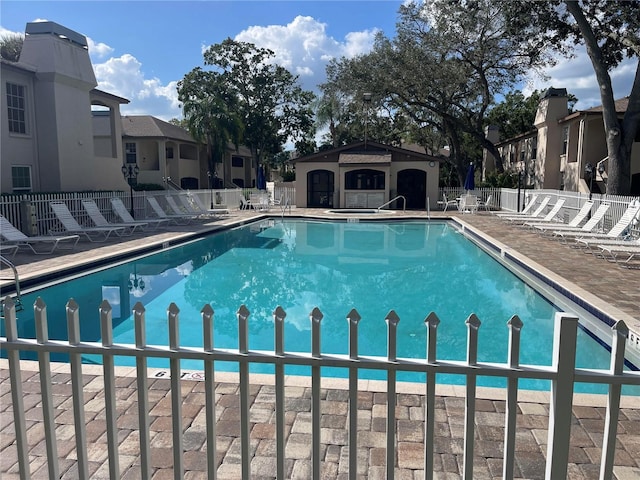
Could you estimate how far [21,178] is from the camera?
17.0 metres

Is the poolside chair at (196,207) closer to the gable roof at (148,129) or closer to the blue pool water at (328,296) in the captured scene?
the blue pool water at (328,296)

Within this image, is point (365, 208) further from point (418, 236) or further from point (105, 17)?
point (105, 17)

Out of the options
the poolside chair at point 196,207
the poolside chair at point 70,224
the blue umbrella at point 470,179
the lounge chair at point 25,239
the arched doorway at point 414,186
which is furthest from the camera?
the arched doorway at point 414,186

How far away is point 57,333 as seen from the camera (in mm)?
6598

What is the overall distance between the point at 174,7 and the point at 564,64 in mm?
22946

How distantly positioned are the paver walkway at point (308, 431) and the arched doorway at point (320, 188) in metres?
23.6

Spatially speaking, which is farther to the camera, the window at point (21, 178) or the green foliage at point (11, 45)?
the green foliage at point (11, 45)

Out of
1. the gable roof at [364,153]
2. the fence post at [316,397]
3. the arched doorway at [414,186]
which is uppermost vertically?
the gable roof at [364,153]

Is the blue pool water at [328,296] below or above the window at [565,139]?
below

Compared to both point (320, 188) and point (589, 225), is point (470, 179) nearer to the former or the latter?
point (320, 188)

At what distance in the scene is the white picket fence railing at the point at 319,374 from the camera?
1.94 metres

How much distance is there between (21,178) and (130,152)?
16.0 meters

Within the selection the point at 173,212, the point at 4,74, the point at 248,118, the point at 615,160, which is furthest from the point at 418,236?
the point at 248,118

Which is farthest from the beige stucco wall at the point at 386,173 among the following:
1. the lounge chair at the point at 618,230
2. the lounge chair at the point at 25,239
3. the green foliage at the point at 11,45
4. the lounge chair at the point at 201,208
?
the green foliage at the point at 11,45
